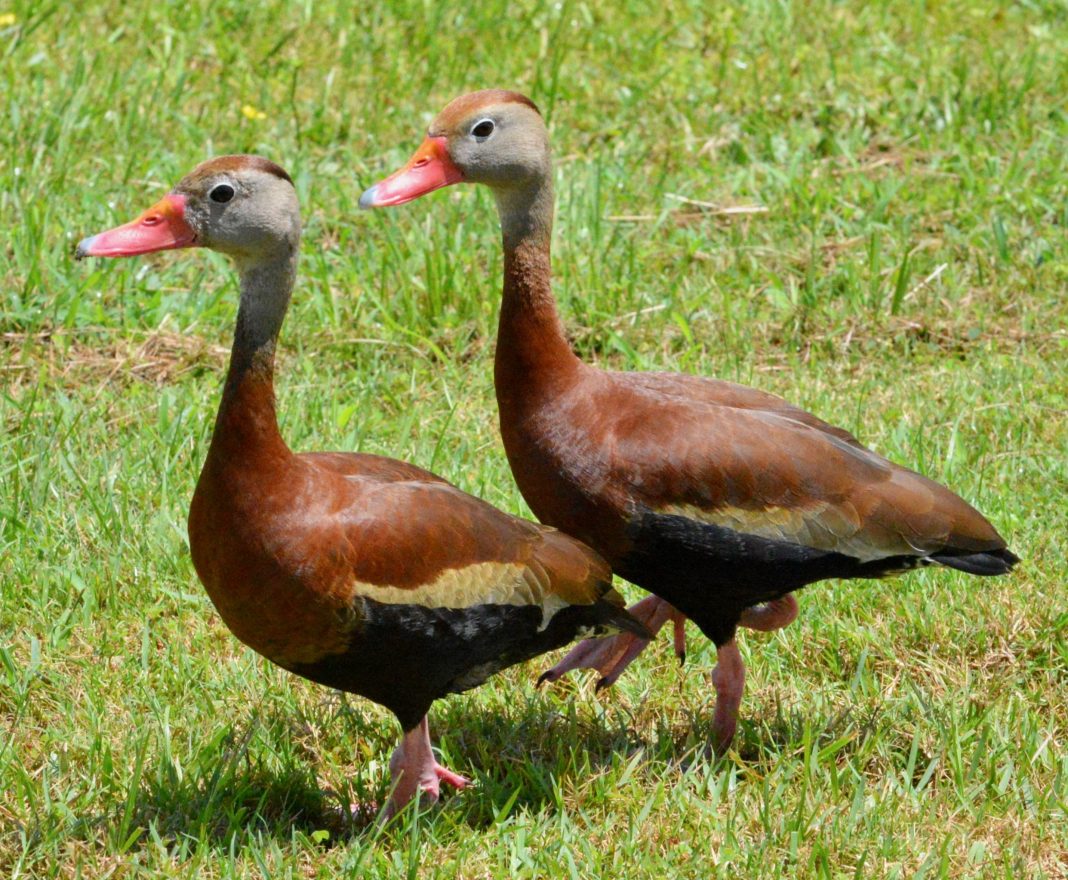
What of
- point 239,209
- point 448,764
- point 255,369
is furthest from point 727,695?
point 239,209

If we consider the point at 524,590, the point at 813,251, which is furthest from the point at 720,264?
the point at 524,590

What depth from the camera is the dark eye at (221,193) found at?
12.8 feet

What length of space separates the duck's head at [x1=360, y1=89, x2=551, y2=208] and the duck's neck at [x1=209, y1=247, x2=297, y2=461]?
1.87ft

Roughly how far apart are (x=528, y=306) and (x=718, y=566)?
35.0 inches

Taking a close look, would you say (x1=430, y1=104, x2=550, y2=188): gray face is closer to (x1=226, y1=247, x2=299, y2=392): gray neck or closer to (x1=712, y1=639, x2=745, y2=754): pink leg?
(x1=226, y1=247, x2=299, y2=392): gray neck

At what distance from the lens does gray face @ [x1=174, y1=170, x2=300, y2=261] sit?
3.91 m

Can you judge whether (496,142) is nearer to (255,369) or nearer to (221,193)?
(221,193)

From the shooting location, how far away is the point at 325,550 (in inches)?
151

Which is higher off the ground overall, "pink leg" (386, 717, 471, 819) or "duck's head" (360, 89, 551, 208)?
"duck's head" (360, 89, 551, 208)

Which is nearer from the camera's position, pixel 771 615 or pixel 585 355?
pixel 771 615

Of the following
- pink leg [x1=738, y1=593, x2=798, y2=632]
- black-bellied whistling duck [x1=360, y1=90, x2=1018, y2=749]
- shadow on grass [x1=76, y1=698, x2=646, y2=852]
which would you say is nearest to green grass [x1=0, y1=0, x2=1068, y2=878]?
shadow on grass [x1=76, y1=698, x2=646, y2=852]

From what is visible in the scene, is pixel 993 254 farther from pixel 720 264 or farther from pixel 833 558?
pixel 833 558

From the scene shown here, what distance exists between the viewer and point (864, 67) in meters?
8.51

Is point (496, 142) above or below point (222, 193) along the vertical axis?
above
